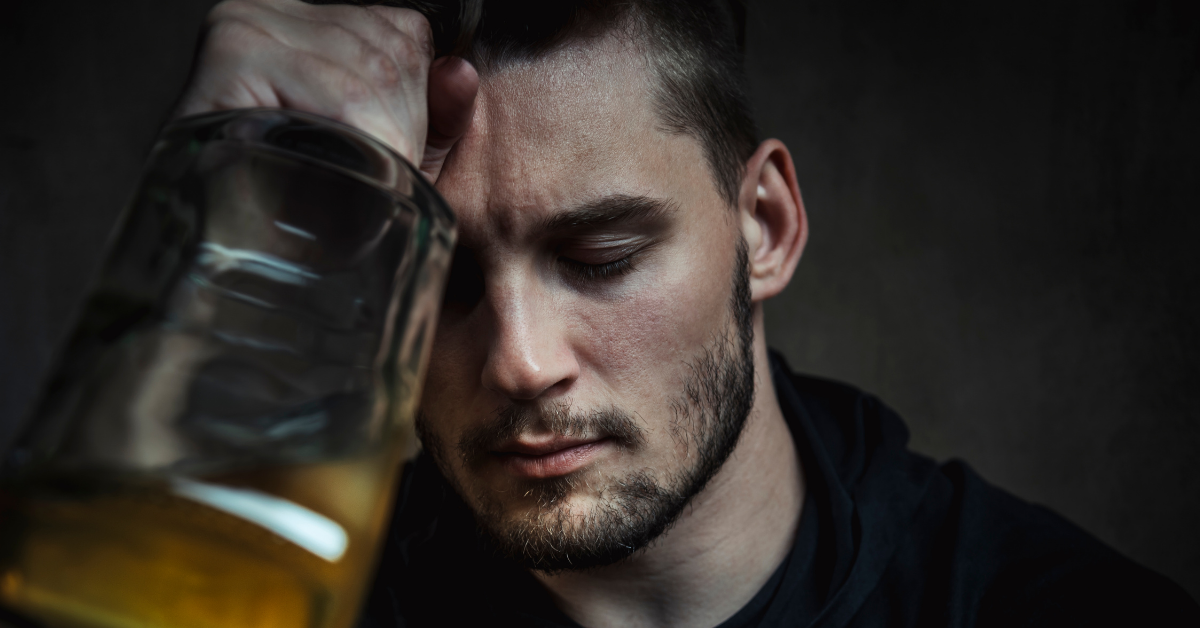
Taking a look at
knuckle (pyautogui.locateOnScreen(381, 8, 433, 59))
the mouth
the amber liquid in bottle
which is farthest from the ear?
the amber liquid in bottle

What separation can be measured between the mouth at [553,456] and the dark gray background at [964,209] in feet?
5.34

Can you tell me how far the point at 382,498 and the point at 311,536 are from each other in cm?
5

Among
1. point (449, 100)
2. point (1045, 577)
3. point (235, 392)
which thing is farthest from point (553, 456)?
point (1045, 577)

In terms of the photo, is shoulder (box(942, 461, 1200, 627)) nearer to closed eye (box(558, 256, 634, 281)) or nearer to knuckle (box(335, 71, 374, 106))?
closed eye (box(558, 256, 634, 281))

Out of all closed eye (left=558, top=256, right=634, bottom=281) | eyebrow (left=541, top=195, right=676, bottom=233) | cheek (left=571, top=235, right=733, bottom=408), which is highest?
eyebrow (left=541, top=195, right=676, bottom=233)

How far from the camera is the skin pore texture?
95 centimetres

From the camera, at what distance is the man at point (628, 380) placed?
923 mm

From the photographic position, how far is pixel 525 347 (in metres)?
0.91

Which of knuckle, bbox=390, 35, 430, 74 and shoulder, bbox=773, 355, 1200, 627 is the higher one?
knuckle, bbox=390, 35, 430, 74

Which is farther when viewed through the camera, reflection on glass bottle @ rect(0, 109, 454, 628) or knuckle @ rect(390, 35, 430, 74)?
knuckle @ rect(390, 35, 430, 74)


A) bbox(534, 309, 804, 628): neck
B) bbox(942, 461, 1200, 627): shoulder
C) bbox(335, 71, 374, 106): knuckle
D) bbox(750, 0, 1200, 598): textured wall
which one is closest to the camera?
bbox(335, 71, 374, 106): knuckle

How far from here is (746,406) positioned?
3.95 ft

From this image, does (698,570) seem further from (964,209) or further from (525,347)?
(964,209)

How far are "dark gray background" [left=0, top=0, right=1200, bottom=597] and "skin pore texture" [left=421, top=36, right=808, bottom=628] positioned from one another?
4.69 feet
